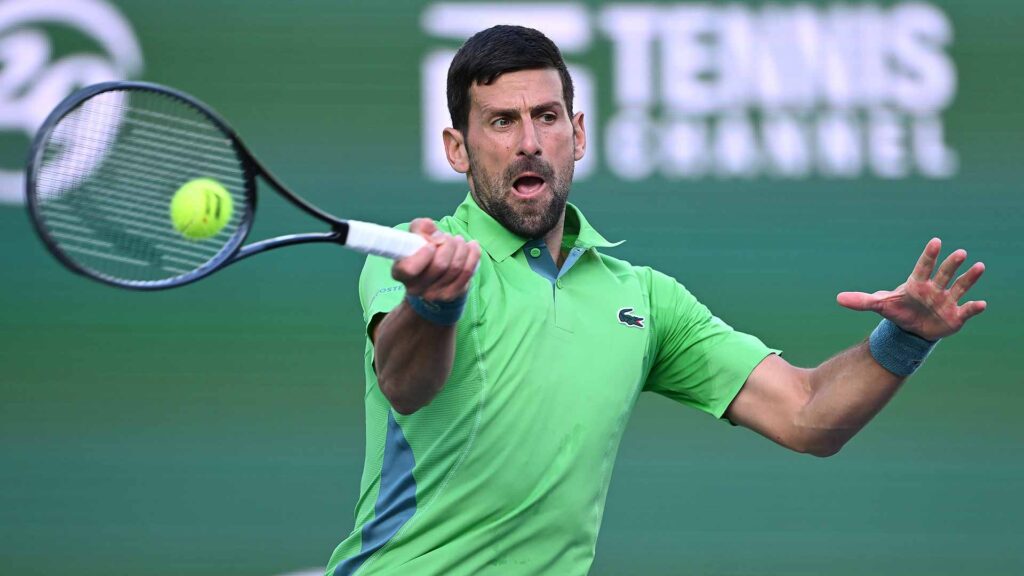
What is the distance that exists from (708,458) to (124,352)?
85.2 inches

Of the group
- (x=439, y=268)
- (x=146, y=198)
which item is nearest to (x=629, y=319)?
(x=439, y=268)

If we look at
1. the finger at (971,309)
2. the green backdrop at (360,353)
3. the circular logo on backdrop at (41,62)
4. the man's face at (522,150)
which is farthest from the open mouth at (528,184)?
the circular logo on backdrop at (41,62)

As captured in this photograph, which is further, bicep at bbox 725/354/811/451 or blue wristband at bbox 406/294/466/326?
bicep at bbox 725/354/811/451

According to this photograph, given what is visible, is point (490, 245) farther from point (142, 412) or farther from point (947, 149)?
point (947, 149)

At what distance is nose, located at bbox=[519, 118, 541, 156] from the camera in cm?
307

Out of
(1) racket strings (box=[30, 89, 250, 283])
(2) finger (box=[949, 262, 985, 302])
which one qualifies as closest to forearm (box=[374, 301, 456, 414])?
(1) racket strings (box=[30, 89, 250, 283])

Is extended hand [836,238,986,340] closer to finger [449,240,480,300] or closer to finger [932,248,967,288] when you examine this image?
finger [932,248,967,288]

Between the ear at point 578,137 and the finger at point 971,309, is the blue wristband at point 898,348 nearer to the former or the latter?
the finger at point 971,309

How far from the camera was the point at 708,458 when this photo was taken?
17.1 feet

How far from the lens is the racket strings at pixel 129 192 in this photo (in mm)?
2680

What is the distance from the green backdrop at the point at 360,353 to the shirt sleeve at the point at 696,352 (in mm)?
1931

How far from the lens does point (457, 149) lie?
10.6 feet

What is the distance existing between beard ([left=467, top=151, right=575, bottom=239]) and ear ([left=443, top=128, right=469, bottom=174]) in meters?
0.09

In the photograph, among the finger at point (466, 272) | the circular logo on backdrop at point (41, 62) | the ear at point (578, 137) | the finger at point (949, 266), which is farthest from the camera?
the circular logo on backdrop at point (41, 62)
